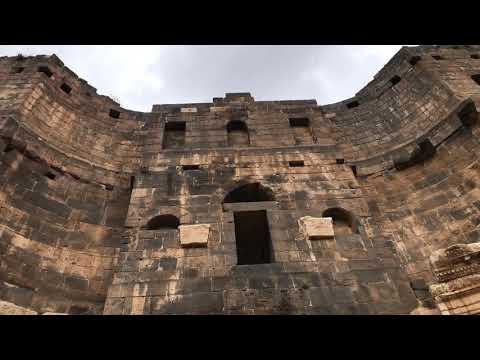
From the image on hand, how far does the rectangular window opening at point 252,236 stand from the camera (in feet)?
28.7

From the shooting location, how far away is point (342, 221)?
8.72 meters

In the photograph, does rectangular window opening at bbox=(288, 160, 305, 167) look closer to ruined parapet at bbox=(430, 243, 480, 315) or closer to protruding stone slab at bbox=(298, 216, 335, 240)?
protruding stone slab at bbox=(298, 216, 335, 240)

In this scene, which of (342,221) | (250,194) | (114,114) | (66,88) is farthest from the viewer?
(114,114)

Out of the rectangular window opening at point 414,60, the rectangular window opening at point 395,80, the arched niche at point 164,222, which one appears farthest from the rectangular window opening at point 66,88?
the rectangular window opening at point 414,60

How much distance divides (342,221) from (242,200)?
2.41 meters

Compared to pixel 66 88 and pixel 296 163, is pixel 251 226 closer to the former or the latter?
pixel 296 163

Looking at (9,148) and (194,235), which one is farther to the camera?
(9,148)

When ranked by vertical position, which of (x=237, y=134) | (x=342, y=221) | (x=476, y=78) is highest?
(x=476, y=78)

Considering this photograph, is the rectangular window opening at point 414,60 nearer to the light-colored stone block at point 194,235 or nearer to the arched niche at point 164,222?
the light-colored stone block at point 194,235

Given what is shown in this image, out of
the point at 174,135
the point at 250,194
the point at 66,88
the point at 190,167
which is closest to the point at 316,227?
the point at 250,194

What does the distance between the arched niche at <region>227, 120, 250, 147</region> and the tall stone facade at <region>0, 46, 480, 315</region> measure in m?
0.10
